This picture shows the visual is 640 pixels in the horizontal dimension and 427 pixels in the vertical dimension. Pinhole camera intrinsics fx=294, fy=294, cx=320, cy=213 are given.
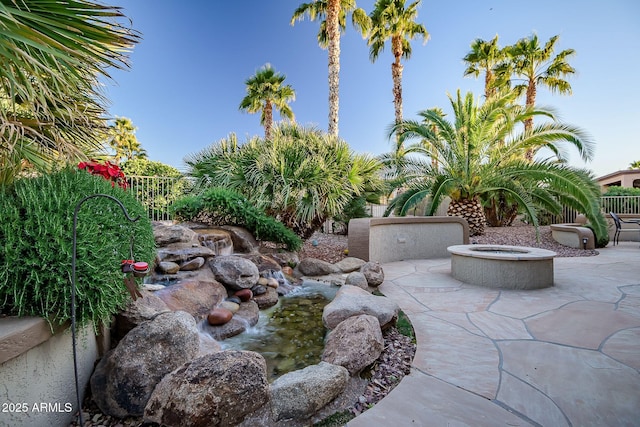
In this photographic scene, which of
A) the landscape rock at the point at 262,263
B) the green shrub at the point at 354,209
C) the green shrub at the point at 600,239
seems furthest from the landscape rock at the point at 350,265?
the green shrub at the point at 600,239

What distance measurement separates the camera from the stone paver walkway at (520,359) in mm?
1681

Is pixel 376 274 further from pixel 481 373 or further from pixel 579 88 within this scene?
pixel 579 88

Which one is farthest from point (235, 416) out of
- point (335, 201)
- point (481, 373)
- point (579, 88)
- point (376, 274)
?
point (579, 88)

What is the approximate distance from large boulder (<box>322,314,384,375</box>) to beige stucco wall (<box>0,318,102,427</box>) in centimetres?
163

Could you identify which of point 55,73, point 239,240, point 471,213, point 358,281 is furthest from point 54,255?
point 471,213

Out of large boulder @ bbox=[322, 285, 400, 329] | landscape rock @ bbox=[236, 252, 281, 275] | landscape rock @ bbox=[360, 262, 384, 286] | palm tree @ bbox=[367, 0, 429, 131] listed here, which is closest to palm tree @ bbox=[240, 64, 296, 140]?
palm tree @ bbox=[367, 0, 429, 131]

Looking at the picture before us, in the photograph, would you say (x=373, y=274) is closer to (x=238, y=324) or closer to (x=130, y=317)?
(x=238, y=324)

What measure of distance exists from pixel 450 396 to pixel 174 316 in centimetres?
194

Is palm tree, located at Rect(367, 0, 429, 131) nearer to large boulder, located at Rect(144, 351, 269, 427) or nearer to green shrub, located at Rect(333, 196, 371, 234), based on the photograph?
green shrub, located at Rect(333, 196, 371, 234)

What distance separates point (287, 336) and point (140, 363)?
1.49 meters

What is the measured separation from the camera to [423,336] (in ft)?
9.14

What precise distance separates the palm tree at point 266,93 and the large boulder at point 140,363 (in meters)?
13.9

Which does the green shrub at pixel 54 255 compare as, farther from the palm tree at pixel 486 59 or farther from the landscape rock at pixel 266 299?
the palm tree at pixel 486 59

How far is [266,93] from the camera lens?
15.3 meters
